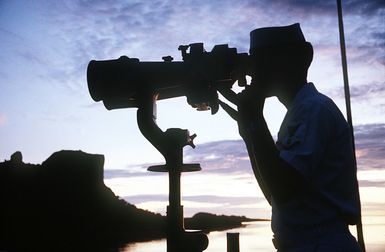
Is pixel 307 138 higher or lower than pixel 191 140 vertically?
lower

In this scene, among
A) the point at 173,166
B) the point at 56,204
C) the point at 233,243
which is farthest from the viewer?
the point at 56,204

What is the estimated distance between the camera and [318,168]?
1.70 m

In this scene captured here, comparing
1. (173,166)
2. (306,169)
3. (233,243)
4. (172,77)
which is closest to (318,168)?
(306,169)

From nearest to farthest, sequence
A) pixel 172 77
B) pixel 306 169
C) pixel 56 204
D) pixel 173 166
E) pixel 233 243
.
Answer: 1. pixel 306 169
2. pixel 173 166
3. pixel 172 77
4. pixel 233 243
5. pixel 56 204

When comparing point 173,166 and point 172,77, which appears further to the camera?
point 172,77

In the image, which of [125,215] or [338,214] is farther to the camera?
[125,215]

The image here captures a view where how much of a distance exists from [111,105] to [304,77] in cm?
118

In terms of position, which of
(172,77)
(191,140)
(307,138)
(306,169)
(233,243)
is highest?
(172,77)

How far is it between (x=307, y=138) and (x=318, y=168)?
16cm

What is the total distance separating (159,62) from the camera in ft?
7.64

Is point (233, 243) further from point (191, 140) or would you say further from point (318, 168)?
point (318, 168)

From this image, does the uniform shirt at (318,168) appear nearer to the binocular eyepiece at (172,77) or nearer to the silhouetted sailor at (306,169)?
the silhouetted sailor at (306,169)

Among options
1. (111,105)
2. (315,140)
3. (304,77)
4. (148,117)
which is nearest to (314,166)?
(315,140)

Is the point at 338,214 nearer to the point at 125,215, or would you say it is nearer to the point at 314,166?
the point at 314,166
